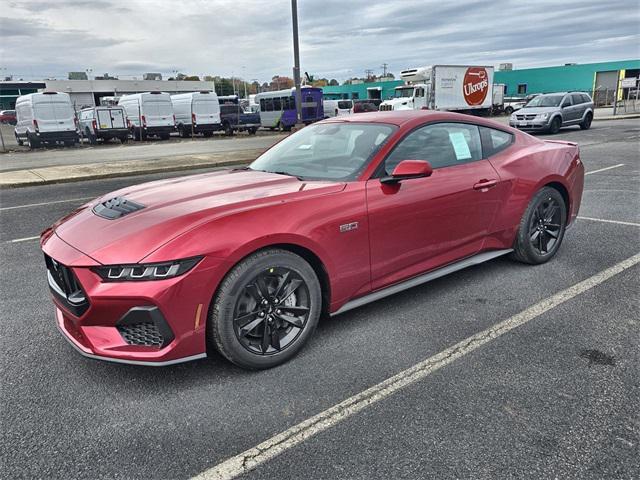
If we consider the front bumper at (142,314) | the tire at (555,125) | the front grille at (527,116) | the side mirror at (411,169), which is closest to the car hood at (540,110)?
the front grille at (527,116)

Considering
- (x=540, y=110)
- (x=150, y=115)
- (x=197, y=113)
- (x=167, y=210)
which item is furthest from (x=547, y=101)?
(x=167, y=210)

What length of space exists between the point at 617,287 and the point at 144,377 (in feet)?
12.1

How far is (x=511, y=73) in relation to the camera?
2309 inches

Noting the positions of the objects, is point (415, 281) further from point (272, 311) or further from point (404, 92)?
point (404, 92)

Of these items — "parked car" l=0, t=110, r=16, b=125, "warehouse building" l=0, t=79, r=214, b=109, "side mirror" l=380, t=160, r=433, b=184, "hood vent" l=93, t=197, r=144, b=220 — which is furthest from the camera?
"warehouse building" l=0, t=79, r=214, b=109

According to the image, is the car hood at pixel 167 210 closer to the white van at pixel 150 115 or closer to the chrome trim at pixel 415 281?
the chrome trim at pixel 415 281

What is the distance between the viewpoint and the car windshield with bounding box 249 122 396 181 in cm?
349

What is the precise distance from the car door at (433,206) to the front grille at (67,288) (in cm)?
176

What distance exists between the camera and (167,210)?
2.89 meters

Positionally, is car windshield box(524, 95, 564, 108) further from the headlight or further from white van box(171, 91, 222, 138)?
the headlight

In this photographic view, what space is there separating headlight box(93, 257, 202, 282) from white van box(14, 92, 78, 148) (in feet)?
71.3

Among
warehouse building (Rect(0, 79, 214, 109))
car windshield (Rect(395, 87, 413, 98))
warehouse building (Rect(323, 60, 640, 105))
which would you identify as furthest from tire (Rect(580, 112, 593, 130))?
warehouse building (Rect(0, 79, 214, 109))

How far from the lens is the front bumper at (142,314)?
248cm

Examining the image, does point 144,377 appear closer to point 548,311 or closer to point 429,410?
point 429,410
